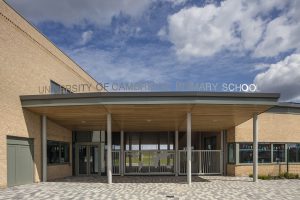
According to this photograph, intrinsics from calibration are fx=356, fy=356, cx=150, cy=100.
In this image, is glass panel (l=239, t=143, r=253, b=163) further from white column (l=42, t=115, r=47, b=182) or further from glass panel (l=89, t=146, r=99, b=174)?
white column (l=42, t=115, r=47, b=182)

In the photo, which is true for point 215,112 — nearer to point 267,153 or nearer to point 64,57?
point 267,153

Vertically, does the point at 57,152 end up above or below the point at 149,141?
below

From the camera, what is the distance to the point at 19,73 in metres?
18.5

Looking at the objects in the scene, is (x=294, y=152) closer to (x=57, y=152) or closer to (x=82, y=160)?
(x=82, y=160)

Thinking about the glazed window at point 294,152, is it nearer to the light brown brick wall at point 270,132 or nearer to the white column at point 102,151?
the light brown brick wall at point 270,132

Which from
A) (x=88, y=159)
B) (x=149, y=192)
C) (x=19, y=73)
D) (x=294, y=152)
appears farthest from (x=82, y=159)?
(x=294, y=152)

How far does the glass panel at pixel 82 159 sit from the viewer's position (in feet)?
89.6

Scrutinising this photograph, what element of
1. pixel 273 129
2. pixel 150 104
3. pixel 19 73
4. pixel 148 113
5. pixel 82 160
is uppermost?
pixel 19 73

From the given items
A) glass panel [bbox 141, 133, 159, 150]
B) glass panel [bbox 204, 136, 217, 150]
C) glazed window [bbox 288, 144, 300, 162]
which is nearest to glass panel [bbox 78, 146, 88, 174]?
glass panel [bbox 141, 133, 159, 150]

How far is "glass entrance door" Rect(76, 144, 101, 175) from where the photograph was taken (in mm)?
27328

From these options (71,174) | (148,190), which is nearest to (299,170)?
(148,190)

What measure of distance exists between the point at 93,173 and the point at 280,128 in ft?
48.3

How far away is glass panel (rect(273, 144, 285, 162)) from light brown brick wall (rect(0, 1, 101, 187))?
16922mm

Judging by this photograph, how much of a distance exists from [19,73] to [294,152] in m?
20.6
